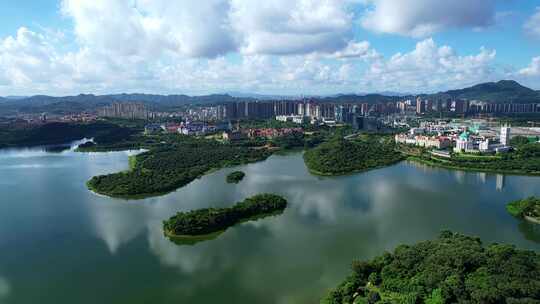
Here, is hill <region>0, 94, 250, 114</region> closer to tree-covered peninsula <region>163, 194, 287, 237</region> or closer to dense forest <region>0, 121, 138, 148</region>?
dense forest <region>0, 121, 138, 148</region>

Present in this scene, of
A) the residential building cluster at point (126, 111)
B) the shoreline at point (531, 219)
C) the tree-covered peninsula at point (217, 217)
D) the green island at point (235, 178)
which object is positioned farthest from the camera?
the residential building cluster at point (126, 111)

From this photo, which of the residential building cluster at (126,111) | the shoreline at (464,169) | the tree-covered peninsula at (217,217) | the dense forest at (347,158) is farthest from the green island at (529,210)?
the residential building cluster at (126,111)

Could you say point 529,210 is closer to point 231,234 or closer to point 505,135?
point 231,234

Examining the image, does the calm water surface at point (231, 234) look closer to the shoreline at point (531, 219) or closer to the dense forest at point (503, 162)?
the shoreline at point (531, 219)

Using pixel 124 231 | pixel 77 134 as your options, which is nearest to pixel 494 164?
pixel 124 231

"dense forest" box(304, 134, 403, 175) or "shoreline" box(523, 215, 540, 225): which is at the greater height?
"dense forest" box(304, 134, 403, 175)

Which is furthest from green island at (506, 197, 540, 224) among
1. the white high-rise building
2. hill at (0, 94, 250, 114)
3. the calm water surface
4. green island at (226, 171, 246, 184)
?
hill at (0, 94, 250, 114)
